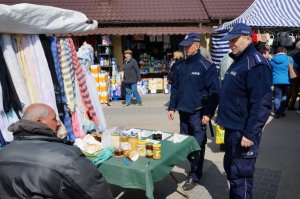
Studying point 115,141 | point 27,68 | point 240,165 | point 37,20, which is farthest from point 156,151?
point 37,20

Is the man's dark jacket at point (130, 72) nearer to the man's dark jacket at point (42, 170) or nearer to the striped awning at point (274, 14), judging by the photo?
the striped awning at point (274, 14)

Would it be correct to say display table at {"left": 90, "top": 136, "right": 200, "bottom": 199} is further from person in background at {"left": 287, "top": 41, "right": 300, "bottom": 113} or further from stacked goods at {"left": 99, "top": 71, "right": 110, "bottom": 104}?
stacked goods at {"left": 99, "top": 71, "right": 110, "bottom": 104}

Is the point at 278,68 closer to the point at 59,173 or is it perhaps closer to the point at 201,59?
the point at 201,59

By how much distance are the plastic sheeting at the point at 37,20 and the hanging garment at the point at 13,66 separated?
0.14 m

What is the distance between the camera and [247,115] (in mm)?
3393

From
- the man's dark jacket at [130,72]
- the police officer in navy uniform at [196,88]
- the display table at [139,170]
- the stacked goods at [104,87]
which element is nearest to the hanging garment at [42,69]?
the display table at [139,170]

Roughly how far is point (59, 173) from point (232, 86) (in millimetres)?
2149

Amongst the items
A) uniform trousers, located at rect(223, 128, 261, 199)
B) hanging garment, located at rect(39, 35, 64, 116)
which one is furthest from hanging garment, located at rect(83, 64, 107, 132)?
uniform trousers, located at rect(223, 128, 261, 199)

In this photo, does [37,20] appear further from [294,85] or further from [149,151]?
[294,85]

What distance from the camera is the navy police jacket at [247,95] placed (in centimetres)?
325

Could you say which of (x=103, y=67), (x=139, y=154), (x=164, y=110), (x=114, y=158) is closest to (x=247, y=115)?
(x=139, y=154)

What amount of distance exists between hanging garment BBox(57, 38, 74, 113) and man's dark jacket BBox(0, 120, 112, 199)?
6.31 ft

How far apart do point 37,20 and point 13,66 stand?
1.78ft

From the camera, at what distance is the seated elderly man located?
6.34ft
